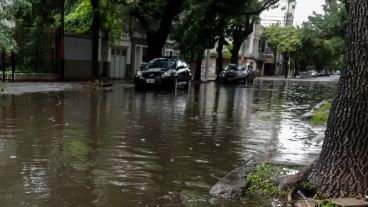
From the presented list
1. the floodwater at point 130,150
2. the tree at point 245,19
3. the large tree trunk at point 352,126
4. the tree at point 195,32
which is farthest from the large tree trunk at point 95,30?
the large tree trunk at point 352,126

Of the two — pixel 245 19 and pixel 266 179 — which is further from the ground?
pixel 245 19

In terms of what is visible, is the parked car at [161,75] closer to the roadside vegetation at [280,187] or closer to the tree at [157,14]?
the tree at [157,14]

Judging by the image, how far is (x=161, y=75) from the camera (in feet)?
74.7

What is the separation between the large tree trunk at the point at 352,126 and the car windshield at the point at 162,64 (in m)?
18.5

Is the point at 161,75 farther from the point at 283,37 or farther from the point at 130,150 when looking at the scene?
the point at 283,37

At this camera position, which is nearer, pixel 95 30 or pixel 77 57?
pixel 95 30

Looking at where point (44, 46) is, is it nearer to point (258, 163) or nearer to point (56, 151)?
point (56, 151)

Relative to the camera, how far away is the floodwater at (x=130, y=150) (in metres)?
5.42

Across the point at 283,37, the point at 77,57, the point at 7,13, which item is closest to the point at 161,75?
the point at 77,57

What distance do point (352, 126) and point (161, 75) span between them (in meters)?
17.9

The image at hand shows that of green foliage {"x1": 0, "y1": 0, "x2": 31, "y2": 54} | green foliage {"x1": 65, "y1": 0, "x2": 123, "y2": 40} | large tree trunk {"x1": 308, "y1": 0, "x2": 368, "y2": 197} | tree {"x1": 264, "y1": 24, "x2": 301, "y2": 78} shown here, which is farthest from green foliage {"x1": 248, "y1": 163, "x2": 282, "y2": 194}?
tree {"x1": 264, "y1": 24, "x2": 301, "y2": 78}

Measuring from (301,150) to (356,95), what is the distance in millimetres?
3710

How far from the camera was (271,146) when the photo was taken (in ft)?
29.6

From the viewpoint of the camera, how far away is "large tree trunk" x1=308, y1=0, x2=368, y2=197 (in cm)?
510
